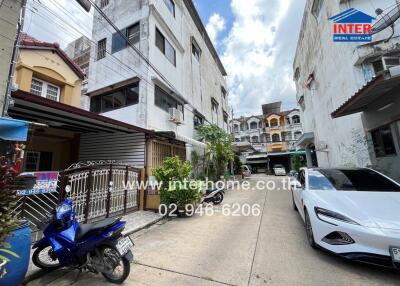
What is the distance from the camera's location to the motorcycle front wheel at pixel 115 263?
2902mm

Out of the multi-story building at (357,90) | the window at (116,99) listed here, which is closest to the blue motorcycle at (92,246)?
the multi-story building at (357,90)

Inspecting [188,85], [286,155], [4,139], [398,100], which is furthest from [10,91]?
[286,155]

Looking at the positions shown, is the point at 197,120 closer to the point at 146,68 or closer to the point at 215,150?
the point at 215,150

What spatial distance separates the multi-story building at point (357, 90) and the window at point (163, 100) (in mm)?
7825

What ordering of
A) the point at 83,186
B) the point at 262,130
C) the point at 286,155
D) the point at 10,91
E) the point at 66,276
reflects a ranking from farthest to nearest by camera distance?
the point at 262,130 < the point at 286,155 < the point at 83,186 < the point at 10,91 < the point at 66,276

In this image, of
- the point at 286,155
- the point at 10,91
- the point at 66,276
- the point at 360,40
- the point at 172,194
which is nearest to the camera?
the point at 66,276

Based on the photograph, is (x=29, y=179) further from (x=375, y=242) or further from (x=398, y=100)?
(x=398, y=100)

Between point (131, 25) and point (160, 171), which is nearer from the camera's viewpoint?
point (160, 171)

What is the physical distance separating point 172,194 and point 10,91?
4.83 m

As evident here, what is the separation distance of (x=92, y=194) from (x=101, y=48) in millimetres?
9425

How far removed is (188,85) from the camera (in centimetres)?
1401

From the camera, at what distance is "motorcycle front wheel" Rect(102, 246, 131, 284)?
290 cm

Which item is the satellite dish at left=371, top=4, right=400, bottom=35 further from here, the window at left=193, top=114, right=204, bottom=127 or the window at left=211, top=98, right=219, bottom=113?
the window at left=211, top=98, right=219, bottom=113

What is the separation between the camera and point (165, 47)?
11.4 metres
